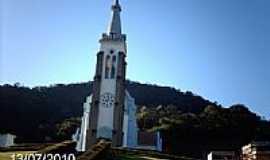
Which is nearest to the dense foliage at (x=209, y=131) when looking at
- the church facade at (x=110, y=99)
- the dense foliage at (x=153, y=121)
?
the dense foliage at (x=153, y=121)

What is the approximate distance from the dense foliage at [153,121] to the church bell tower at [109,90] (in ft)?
31.9

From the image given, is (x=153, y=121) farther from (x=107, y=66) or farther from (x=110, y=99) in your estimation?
(x=110, y=99)

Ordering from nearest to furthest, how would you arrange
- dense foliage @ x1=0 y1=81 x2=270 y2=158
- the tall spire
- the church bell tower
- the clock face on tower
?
the church bell tower < the clock face on tower < the tall spire < dense foliage @ x1=0 y1=81 x2=270 y2=158

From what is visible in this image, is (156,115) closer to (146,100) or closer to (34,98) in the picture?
(146,100)

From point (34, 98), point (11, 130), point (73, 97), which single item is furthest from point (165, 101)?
point (11, 130)

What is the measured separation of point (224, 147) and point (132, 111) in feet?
47.2

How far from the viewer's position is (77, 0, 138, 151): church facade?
3584 cm

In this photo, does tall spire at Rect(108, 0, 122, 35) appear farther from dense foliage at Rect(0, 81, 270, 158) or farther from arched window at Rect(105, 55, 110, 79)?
dense foliage at Rect(0, 81, 270, 158)

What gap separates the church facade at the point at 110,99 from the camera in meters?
35.8

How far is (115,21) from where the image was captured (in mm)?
40344

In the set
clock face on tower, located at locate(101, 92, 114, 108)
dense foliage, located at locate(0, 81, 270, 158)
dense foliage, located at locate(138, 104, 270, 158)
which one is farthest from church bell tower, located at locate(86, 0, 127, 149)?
dense foliage, located at locate(138, 104, 270, 158)

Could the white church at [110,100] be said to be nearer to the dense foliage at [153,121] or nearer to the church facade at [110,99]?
the church facade at [110,99]

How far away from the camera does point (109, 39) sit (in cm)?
3894

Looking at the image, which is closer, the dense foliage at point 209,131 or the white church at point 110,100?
the white church at point 110,100
